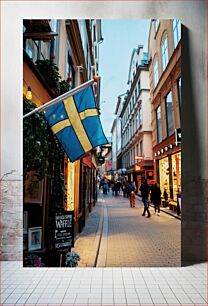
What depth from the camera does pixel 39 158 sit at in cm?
456

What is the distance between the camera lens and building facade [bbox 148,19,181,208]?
5336 millimetres

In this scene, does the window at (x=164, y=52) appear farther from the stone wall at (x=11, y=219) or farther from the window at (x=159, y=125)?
the stone wall at (x=11, y=219)

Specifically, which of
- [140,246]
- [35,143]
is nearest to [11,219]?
[35,143]

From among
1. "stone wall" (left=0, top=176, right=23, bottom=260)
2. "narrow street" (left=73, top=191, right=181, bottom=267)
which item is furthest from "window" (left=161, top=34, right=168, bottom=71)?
"stone wall" (left=0, top=176, right=23, bottom=260)

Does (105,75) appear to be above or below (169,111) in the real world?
above

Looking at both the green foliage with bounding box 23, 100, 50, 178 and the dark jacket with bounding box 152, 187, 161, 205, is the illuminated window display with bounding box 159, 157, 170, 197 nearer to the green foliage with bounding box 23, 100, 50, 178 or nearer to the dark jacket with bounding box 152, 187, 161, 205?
the dark jacket with bounding box 152, 187, 161, 205

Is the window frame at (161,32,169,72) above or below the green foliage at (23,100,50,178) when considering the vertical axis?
above

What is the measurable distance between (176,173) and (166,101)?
181cm

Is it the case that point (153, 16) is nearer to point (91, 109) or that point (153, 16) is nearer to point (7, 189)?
point (91, 109)

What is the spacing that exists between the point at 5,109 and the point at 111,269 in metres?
3.28

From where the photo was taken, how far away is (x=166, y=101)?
6.38m

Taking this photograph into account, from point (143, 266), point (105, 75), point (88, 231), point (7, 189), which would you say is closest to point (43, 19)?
point (105, 75)

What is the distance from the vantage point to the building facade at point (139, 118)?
6.31 m

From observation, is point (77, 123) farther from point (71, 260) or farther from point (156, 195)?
point (71, 260)
